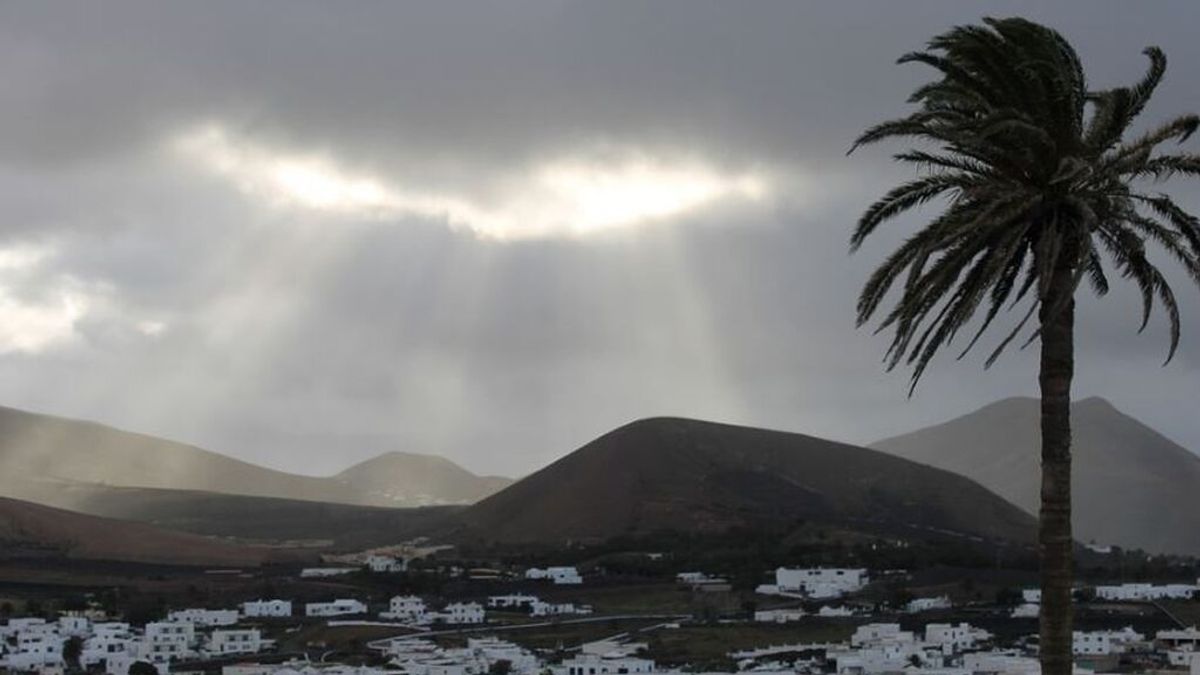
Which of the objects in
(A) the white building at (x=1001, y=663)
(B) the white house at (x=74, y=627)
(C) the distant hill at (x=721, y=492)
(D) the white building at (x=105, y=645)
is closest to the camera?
(A) the white building at (x=1001, y=663)

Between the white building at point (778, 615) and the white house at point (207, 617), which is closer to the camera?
the white building at point (778, 615)

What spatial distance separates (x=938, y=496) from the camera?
7165 inches

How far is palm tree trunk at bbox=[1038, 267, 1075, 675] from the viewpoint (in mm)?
20703

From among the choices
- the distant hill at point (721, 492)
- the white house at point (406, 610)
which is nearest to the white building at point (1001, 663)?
the white house at point (406, 610)

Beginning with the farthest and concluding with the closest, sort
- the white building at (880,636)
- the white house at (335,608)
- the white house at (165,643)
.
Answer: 1. the white house at (335,608)
2. the white house at (165,643)
3. the white building at (880,636)

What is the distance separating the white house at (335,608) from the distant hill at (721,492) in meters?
43.9

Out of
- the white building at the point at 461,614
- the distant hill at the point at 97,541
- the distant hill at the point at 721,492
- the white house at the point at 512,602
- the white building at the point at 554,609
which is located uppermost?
the distant hill at the point at 721,492

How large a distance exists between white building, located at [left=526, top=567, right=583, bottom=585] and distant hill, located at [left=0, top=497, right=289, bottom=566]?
99.2ft

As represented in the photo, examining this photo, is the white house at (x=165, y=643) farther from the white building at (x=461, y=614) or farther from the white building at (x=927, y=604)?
the white building at (x=927, y=604)

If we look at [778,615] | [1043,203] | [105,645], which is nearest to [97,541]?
[105,645]

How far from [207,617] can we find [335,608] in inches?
356

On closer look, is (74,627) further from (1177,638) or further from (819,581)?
(1177,638)

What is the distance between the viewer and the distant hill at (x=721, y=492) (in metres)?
167

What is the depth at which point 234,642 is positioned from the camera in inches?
4122
